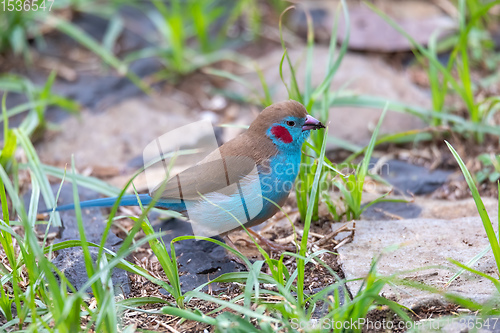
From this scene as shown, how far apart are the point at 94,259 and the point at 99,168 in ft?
4.59

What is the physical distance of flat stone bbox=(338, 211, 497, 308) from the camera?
243 centimetres

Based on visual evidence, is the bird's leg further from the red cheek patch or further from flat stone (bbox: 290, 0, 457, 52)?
flat stone (bbox: 290, 0, 457, 52)

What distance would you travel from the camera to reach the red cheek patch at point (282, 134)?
307cm

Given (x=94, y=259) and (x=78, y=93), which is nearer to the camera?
(x=94, y=259)

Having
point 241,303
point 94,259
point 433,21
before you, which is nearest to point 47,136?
point 94,259

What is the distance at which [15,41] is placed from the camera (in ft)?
16.4

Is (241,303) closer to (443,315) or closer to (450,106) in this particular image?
(443,315)

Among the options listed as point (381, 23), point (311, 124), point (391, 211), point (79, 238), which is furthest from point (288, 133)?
point (381, 23)

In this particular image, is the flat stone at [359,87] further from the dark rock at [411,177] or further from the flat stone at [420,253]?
the flat stone at [420,253]

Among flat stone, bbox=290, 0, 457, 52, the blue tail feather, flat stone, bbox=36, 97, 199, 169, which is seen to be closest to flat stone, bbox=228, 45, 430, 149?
flat stone, bbox=290, 0, 457, 52

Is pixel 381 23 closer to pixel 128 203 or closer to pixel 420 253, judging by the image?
pixel 420 253

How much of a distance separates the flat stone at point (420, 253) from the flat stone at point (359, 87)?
4.19 feet

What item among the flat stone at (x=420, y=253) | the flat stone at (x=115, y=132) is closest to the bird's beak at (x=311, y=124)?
the flat stone at (x=420, y=253)

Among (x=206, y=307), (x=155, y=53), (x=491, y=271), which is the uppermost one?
(x=155, y=53)
